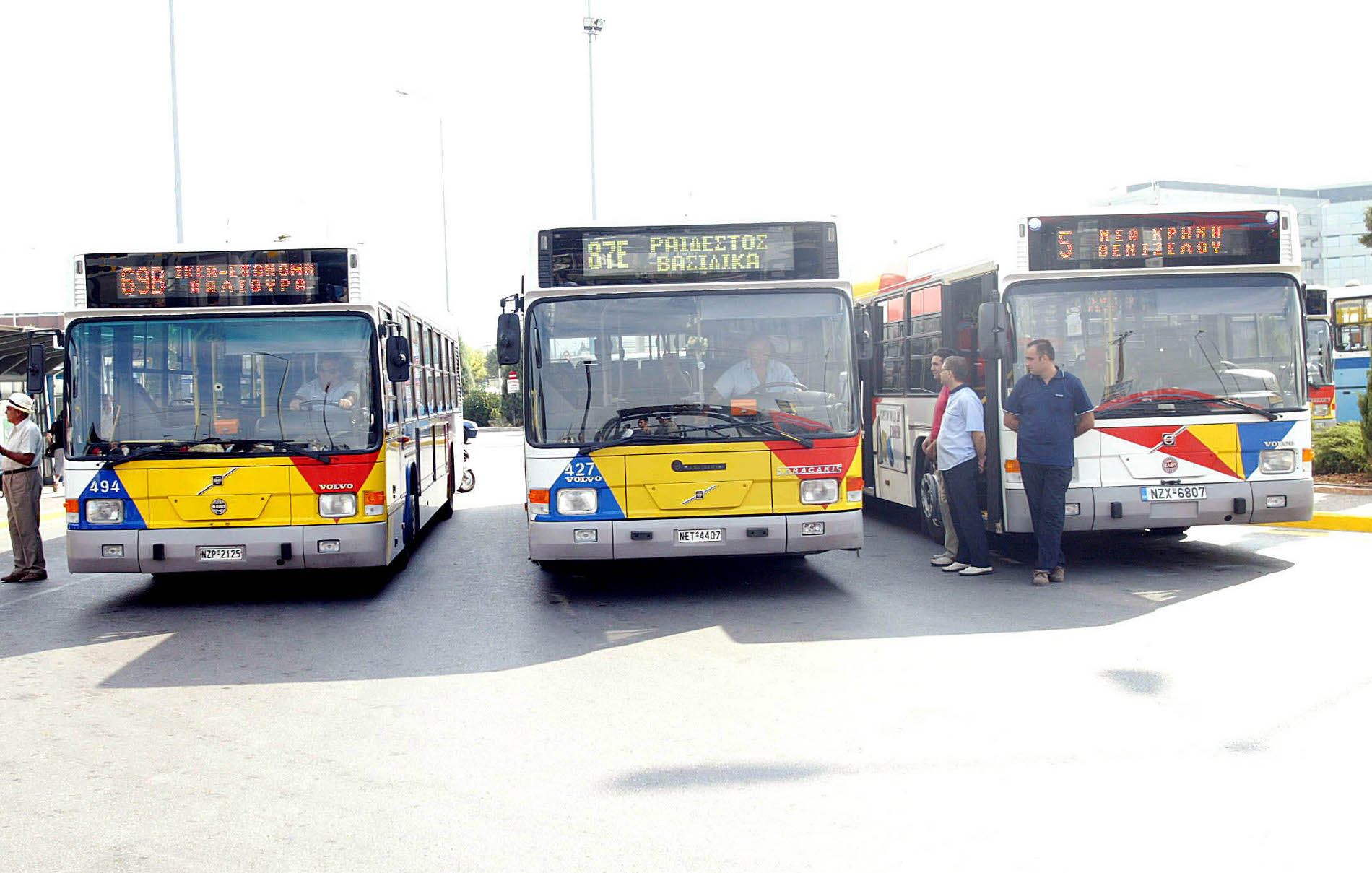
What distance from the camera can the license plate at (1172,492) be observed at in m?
10.6

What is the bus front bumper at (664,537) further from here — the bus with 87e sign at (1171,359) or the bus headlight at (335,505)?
the bus with 87e sign at (1171,359)

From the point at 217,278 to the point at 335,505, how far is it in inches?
82.7

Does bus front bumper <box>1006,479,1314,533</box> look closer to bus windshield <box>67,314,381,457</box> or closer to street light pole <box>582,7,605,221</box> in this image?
bus windshield <box>67,314,381,457</box>

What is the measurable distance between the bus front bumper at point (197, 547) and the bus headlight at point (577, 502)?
1.80 meters

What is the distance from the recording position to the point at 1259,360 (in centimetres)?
1067

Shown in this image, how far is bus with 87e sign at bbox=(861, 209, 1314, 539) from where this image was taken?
10.6m

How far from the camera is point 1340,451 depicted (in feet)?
55.6

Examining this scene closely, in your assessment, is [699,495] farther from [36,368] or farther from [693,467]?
[36,368]

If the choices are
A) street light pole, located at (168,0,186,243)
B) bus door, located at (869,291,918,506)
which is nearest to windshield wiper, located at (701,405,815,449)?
bus door, located at (869,291,918,506)

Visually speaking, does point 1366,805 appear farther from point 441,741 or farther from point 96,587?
point 96,587

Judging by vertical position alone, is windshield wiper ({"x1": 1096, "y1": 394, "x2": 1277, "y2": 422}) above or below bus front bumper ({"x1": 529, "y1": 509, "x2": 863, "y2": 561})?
above

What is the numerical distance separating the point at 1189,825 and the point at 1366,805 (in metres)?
0.75

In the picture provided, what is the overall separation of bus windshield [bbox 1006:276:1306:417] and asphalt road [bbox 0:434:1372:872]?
1.52 meters

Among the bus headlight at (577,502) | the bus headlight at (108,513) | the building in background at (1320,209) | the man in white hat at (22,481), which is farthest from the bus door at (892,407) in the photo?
the building in background at (1320,209)
